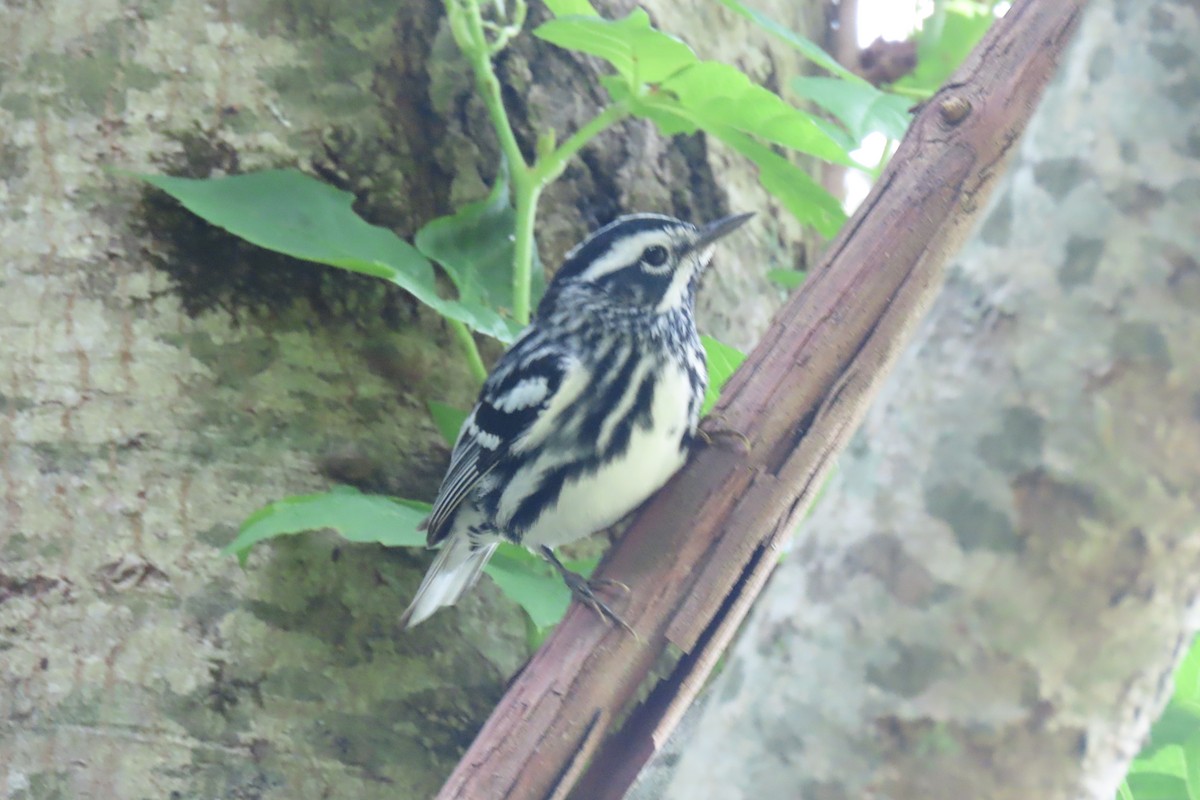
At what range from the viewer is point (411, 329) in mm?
1847

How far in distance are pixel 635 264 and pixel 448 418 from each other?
1.47 ft

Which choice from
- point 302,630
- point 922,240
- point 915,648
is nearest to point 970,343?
point 915,648

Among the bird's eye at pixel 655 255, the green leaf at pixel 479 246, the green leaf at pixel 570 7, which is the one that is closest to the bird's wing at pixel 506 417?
the green leaf at pixel 479 246

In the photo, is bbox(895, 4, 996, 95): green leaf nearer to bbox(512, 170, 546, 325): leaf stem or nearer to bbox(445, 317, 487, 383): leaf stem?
bbox(512, 170, 546, 325): leaf stem

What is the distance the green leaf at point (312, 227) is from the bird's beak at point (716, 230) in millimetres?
412

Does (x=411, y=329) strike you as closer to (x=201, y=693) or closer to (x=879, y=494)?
(x=201, y=693)

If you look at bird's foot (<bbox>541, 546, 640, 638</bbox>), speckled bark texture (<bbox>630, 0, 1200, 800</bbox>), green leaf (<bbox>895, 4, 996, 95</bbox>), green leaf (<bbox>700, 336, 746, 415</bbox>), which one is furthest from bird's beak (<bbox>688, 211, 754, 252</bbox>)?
speckled bark texture (<bbox>630, 0, 1200, 800</bbox>)

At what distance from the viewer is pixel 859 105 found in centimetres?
182

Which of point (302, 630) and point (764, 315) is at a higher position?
point (764, 315)

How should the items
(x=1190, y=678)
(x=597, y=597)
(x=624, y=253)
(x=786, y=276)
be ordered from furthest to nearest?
1. (x=786, y=276)
2. (x=624, y=253)
3. (x=1190, y=678)
4. (x=597, y=597)

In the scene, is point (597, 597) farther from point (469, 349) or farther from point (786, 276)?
point (786, 276)

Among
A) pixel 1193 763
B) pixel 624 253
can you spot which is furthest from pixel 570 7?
pixel 1193 763

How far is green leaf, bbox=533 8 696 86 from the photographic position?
1540 millimetres

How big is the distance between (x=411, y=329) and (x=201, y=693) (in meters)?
0.66
